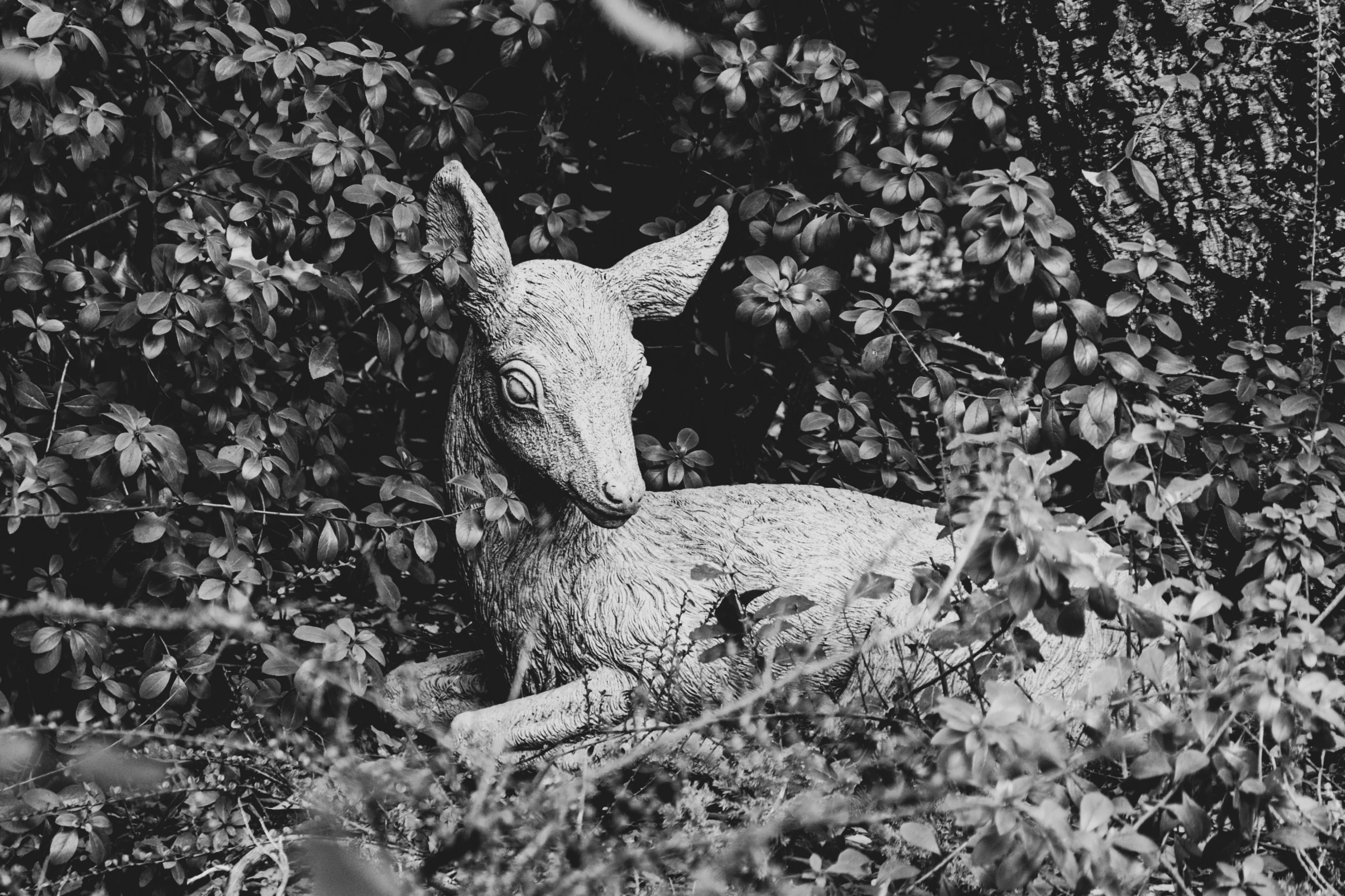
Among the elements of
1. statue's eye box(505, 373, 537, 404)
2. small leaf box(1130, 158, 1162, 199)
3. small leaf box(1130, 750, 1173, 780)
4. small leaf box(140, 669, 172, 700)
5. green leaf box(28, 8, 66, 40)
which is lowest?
small leaf box(140, 669, 172, 700)

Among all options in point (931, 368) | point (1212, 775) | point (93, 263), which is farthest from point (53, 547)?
point (1212, 775)

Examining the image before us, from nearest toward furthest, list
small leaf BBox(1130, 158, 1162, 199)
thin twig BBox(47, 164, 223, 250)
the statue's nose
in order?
1. the statue's nose
2. thin twig BBox(47, 164, 223, 250)
3. small leaf BBox(1130, 158, 1162, 199)

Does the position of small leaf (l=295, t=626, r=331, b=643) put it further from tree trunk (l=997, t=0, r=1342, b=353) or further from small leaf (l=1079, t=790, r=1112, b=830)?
tree trunk (l=997, t=0, r=1342, b=353)

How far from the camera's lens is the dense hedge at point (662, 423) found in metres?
2.63

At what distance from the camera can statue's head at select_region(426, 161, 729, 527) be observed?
Answer: 327cm

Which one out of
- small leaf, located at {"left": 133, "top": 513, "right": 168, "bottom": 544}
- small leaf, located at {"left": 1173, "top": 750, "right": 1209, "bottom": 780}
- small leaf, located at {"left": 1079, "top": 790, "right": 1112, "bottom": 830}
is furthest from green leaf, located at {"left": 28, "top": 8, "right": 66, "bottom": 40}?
small leaf, located at {"left": 1173, "top": 750, "right": 1209, "bottom": 780}

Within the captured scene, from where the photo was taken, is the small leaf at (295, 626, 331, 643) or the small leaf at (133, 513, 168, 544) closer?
the small leaf at (295, 626, 331, 643)

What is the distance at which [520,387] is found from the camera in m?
3.37

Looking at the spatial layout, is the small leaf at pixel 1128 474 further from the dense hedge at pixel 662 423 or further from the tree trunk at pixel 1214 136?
the tree trunk at pixel 1214 136

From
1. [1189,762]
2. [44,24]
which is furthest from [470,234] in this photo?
[1189,762]

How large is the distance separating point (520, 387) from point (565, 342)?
169 millimetres

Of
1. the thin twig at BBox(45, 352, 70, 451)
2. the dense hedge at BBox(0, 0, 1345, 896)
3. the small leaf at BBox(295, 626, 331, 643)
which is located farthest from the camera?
the thin twig at BBox(45, 352, 70, 451)

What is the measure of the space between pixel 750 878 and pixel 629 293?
1682 millimetres

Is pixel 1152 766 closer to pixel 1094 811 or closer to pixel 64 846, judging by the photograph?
pixel 1094 811
